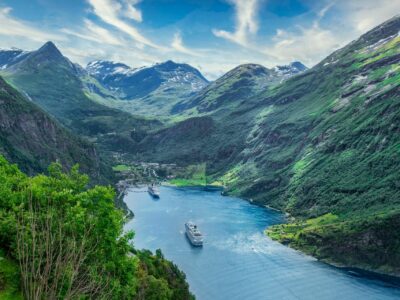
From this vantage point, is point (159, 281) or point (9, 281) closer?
point (9, 281)

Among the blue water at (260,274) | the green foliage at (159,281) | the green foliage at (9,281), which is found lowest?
the blue water at (260,274)

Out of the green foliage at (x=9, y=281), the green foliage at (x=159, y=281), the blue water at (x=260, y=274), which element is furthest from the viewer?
the blue water at (x=260, y=274)

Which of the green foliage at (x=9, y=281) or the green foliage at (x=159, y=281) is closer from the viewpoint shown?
the green foliage at (x=9, y=281)

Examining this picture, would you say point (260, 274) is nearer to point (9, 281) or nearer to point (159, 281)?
point (159, 281)

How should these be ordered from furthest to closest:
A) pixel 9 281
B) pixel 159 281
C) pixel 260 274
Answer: pixel 260 274
pixel 159 281
pixel 9 281

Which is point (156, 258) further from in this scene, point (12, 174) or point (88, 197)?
point (88, 197)

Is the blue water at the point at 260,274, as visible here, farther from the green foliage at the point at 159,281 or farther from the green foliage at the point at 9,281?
the green foliage at the point at 9,281

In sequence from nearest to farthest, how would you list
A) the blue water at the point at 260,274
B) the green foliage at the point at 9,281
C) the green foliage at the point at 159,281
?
1. the green foliage at the point at 9,281
2. the green foliage at the point at 159,281
3. the blue water at the point at 260,274

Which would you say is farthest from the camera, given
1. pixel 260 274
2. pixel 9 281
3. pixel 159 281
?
pixel 260 274

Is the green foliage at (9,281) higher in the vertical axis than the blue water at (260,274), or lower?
higher

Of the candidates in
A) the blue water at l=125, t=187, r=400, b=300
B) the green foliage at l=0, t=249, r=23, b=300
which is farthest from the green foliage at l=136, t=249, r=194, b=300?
the blue water at l=125, t=187, r=400, b=300

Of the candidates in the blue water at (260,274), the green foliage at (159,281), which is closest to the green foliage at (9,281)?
the green foliage at (159,281)

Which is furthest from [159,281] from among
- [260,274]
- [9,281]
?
[260,274]
